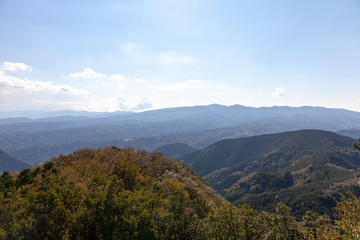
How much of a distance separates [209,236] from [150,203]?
332 inches

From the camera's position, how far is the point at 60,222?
19.1 m

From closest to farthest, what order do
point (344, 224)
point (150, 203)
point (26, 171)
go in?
1. point (344, 224)
2. point (150, 203)
3. point (26, 171)

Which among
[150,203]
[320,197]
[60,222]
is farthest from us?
[320,197]

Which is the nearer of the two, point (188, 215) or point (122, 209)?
point (122, 209)

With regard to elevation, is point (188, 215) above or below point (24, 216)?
below

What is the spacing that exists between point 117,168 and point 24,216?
37125 mm

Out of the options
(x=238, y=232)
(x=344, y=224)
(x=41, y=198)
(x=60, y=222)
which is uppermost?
(x=344, y=224)

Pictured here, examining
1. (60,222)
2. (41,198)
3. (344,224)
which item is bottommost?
(60,222)

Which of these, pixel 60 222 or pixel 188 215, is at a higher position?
pixel 60 222

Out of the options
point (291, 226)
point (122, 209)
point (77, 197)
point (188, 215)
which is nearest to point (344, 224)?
point (291, 226)

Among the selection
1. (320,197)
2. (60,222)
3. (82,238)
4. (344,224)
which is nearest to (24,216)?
(60,222)

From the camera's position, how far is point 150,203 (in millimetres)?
25156

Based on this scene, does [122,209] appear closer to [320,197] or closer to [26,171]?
[26,171]

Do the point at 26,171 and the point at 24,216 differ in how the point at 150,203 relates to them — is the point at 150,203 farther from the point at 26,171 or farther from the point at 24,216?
the point at 26,171
